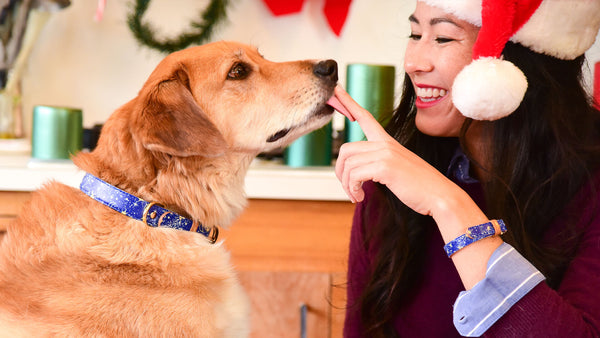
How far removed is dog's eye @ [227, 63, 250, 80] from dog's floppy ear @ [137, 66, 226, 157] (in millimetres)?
127

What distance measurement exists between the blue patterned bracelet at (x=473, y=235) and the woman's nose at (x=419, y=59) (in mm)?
359

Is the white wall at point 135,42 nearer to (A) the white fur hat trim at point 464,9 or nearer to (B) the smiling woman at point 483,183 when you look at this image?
(B) the smiling woman at point 483,183

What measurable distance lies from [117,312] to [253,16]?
1.66 m

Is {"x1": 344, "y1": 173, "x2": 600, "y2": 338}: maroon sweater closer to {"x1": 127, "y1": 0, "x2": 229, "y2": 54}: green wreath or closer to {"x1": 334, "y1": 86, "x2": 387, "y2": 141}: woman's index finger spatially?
{"x1": 334, "y1": 86, "x2": 387, "y2": 141}: woman's index finger

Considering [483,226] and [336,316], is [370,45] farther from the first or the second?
[483,226]

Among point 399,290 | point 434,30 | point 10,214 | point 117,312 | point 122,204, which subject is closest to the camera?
point 117,312

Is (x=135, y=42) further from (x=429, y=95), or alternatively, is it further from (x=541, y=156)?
(x=541, y=156)

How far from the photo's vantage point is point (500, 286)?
0.91 meters

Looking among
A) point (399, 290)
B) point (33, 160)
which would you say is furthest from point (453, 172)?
point (33, 160)

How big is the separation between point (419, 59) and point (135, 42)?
155 cm

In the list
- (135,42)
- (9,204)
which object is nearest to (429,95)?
(9,204)

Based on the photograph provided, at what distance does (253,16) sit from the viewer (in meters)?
2.34

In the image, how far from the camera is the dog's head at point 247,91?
116cm

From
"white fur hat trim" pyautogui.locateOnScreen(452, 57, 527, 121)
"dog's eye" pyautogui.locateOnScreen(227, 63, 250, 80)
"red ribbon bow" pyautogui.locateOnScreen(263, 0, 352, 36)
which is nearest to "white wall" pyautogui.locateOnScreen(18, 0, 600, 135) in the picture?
"red ribbon bow" pyautogui.locateOnScreen(263, 0, 352, 36)
